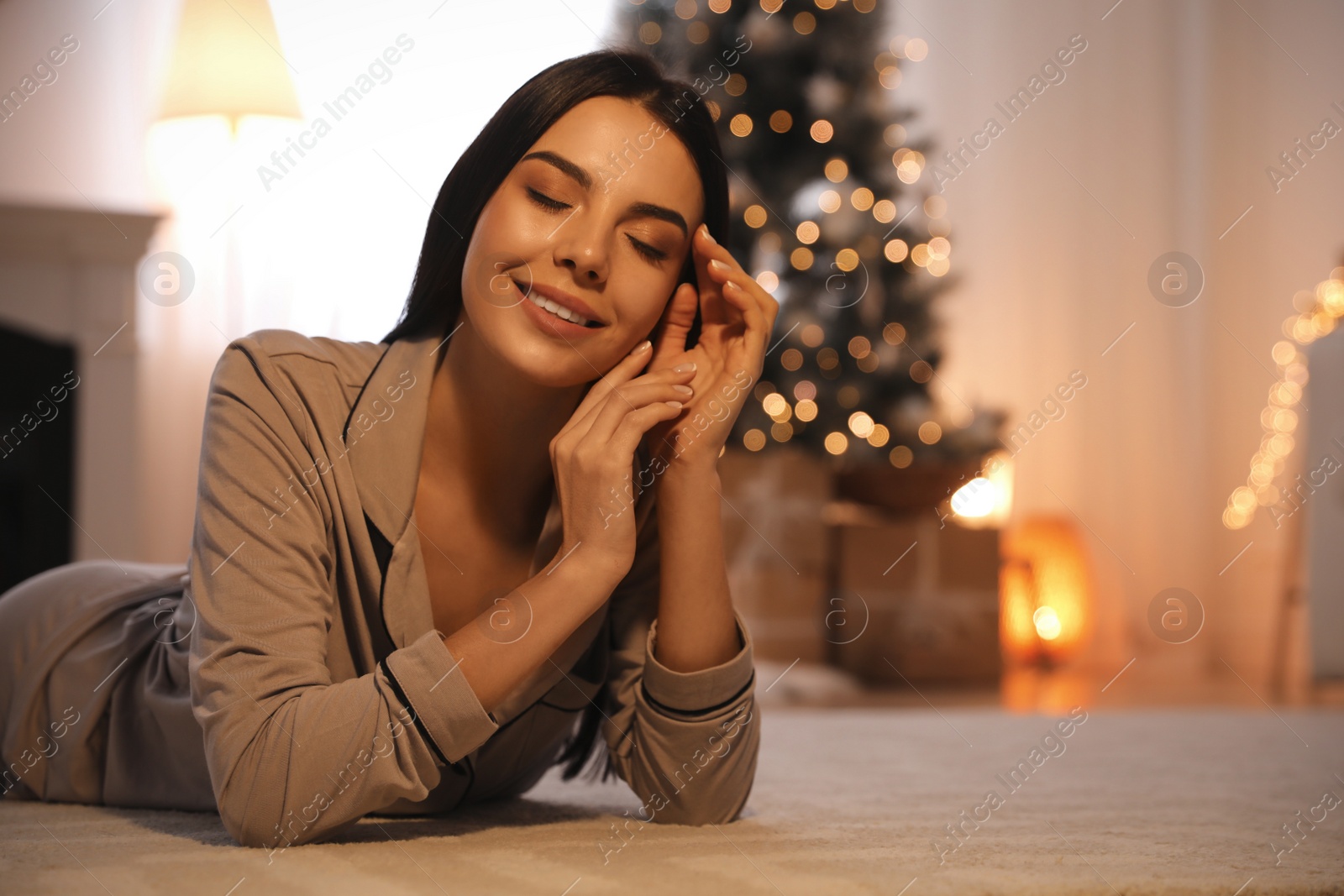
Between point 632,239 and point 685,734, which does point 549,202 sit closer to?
point 632,239

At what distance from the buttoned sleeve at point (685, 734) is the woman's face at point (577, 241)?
0.21 m

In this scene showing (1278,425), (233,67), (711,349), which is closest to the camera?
(711,349)

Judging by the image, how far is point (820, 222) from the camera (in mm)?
3588

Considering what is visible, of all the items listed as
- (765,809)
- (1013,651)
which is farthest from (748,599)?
(765,809)

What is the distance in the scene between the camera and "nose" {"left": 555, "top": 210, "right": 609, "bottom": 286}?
1101mm

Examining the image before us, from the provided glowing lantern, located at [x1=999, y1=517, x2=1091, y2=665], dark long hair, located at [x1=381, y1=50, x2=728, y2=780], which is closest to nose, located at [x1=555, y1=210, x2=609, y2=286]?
dark long hair, located at [x1=381, y1=50, x2=728, y2=780]

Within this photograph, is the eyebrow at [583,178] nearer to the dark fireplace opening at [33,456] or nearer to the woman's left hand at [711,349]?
the woman's left hand at [711,349]

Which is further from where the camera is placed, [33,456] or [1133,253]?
[1133,253]

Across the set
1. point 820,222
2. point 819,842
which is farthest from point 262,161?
point 819,842

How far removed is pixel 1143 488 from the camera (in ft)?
15.6

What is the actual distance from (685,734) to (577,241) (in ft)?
1.70

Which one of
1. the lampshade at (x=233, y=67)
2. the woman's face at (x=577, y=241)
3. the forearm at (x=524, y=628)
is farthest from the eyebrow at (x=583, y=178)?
the lampshade at (x=233, y=67)

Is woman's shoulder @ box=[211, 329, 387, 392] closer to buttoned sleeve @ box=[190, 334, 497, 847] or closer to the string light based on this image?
buttoned sleeve @ box=[190, 334, 497, 847]

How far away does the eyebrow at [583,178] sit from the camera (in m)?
1.12
